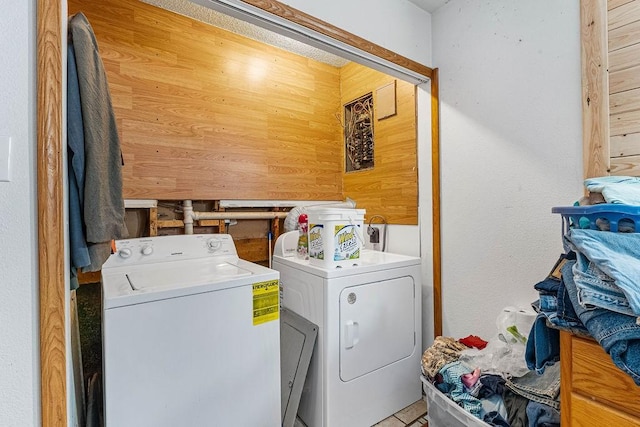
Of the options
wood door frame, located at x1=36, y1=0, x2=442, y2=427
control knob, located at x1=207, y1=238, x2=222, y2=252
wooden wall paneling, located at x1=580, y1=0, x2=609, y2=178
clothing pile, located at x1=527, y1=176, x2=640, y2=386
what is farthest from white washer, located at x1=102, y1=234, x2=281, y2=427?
wooden wall paneling, located at x1=580, y1=0, x2=609, y2=178

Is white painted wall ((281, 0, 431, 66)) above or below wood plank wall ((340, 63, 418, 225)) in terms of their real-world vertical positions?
above

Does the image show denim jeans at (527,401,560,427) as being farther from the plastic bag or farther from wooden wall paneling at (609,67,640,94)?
wooden wall paneling at (609,67,640,94)

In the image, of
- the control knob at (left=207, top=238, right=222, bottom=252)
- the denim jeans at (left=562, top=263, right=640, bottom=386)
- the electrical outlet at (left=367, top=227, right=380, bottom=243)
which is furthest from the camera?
the electrical outlet at (left=367, top=227, right=380, bottom=243)

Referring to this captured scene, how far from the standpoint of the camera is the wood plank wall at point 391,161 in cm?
214

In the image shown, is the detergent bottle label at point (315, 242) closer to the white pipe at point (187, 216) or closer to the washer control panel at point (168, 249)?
the washer control panel at point (168, 249)

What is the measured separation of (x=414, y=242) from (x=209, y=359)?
147cm

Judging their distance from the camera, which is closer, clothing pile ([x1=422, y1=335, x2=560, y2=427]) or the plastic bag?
clothing pile ([x1=422, y1=335, x2=560, y2=427])

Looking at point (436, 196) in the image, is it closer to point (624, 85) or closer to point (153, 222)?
point (624, 85)

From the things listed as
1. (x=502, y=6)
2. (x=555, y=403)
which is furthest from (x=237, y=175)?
(x=555, y=403)

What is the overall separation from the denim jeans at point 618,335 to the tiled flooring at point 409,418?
4.37 ft

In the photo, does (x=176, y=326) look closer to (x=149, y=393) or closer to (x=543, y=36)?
(x=149, y=393)

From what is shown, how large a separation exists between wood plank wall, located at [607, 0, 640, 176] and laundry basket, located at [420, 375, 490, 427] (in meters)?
1.18

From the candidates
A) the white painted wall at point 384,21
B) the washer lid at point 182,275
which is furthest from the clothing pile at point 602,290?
the white painted wall at point 384,21

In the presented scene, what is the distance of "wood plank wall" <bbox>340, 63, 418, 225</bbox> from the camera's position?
84.1 inches
